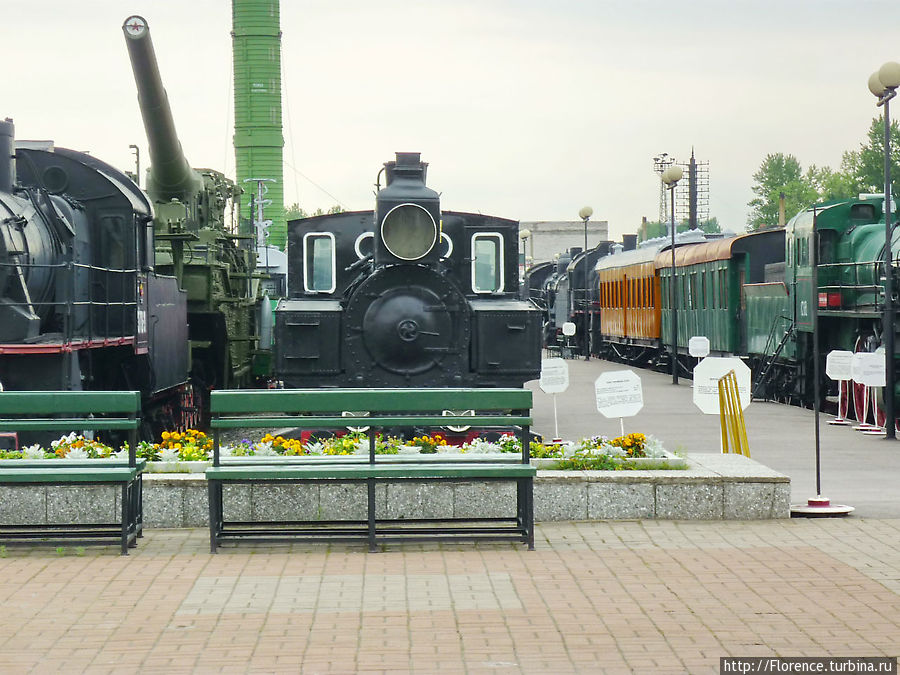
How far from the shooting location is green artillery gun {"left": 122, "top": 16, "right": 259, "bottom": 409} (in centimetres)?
2128

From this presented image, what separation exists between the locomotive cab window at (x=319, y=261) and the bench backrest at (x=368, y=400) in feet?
21.8

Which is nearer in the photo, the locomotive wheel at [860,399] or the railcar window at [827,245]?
the locomotive wheel at [860,399]

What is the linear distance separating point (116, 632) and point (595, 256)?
50581mm

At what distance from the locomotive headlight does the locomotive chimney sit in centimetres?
413

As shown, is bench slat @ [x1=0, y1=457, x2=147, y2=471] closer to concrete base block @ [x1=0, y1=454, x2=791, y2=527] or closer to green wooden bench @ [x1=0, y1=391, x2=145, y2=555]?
green wooden bench @ [x1=0, y1=391, x2=145, y2=555]

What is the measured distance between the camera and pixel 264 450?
35.5 feet

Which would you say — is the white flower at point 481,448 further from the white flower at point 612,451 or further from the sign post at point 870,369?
the sign post at point 870,369

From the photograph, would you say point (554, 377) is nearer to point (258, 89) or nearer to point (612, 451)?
point (612, 451)

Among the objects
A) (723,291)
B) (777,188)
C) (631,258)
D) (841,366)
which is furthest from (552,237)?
(841,366)

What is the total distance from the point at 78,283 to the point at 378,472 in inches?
293

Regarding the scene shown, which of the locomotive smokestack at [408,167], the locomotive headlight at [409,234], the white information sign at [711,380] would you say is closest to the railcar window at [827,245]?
the white information sign at [711,380]

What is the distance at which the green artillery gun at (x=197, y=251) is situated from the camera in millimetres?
21281

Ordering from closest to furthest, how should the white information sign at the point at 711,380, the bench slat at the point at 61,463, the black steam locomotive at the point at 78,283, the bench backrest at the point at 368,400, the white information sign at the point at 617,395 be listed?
the bench backrest at the point at 368,400, the bench slat at the point at 61,463, the white information sign at the point at 617,395, the black steam locomotive at the point at 78,283, the white information sign at the point at 711,380

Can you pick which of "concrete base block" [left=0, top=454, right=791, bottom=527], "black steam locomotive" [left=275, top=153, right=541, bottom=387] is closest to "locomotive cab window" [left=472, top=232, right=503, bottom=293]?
"black steam locomotive" [left=275, top=153, right=541, bottom=387]
